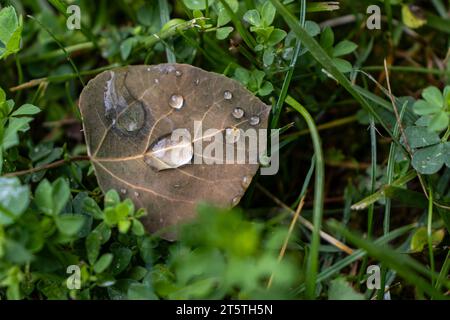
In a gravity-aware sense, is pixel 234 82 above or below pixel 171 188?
above

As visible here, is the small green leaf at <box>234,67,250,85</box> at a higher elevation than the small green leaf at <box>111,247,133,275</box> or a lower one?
higher

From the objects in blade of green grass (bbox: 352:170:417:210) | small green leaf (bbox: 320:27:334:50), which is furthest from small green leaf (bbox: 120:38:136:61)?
blade of green grass (bbox: 352:170:417:210)

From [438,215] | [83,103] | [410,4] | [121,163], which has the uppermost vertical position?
[410,4]

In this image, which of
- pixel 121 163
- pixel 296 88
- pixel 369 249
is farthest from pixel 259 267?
pixel 296 88

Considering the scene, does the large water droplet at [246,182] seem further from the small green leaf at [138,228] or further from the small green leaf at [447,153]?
the small green leaf at [447,153]

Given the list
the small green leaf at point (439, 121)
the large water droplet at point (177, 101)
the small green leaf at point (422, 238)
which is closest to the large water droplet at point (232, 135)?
the large water droplet at point (177, 101)

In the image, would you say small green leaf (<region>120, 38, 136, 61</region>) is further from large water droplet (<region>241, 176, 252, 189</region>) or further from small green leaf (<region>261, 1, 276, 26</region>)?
large water droplet (<region>241, 176, 252, 189</region>)

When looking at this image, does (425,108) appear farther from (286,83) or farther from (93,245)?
(93,245)

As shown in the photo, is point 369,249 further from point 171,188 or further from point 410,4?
point 410,4
